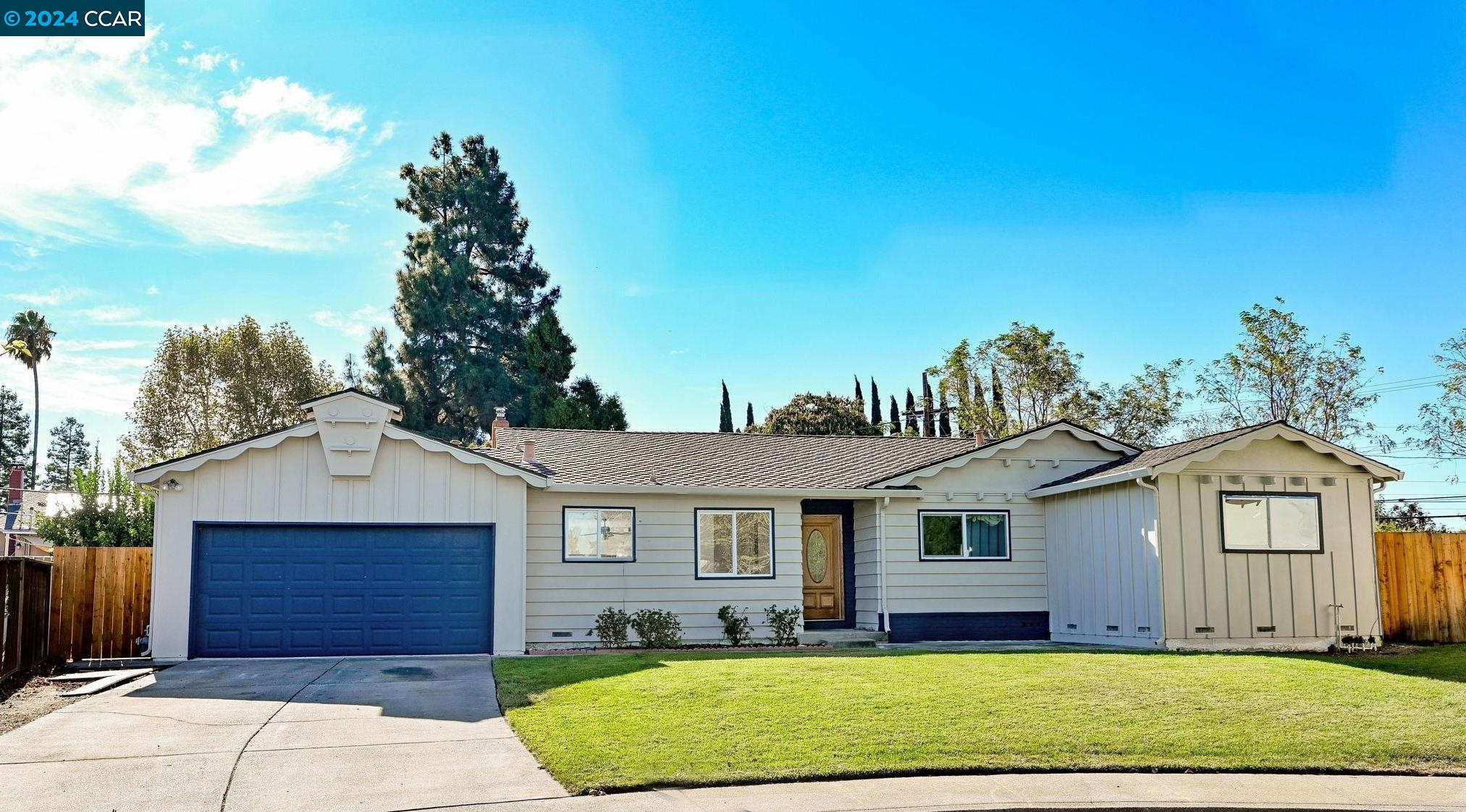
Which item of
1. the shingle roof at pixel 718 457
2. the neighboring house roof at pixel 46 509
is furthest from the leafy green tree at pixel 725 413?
the neighboring house roof at pixel 46 509

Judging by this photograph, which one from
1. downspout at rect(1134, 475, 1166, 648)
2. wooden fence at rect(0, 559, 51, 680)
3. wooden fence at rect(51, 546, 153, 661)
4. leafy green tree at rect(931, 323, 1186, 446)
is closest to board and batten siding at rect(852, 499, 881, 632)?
downspout at rect(1134, 475, 1166, 648)

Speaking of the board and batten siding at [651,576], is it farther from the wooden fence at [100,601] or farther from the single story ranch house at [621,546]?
the wooden fence at [100,601]

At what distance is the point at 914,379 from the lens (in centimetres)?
5419

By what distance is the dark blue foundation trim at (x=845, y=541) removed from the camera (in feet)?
65.9

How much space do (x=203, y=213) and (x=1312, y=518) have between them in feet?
78.3

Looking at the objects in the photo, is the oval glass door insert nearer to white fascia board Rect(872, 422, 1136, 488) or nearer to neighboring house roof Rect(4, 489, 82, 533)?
white fascia board Rect(872, 422, 1136, 488)

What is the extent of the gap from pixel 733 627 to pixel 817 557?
106 inches

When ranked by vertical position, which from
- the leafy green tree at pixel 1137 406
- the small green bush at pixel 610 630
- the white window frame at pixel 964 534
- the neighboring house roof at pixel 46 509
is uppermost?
the leafy green tree at pixel 1137 406

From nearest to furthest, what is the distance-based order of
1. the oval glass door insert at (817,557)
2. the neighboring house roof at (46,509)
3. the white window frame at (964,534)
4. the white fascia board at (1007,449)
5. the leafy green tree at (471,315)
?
the white fascia board at (1007,449) < the white window frame at (964,534) < the oval glass door insert at (817,557) < the neighboring house roof at (46,509) < the leafy green tree at (471,315)

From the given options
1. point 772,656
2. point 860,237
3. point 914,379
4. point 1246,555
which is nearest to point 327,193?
point 860,237

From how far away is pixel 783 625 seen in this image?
1873 centimetres

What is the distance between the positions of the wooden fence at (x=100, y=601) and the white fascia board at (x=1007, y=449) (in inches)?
468

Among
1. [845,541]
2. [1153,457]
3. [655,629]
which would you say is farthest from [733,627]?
[1153,457]

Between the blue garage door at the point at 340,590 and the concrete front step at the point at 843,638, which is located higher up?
the blue garage door at the point at 340,590
